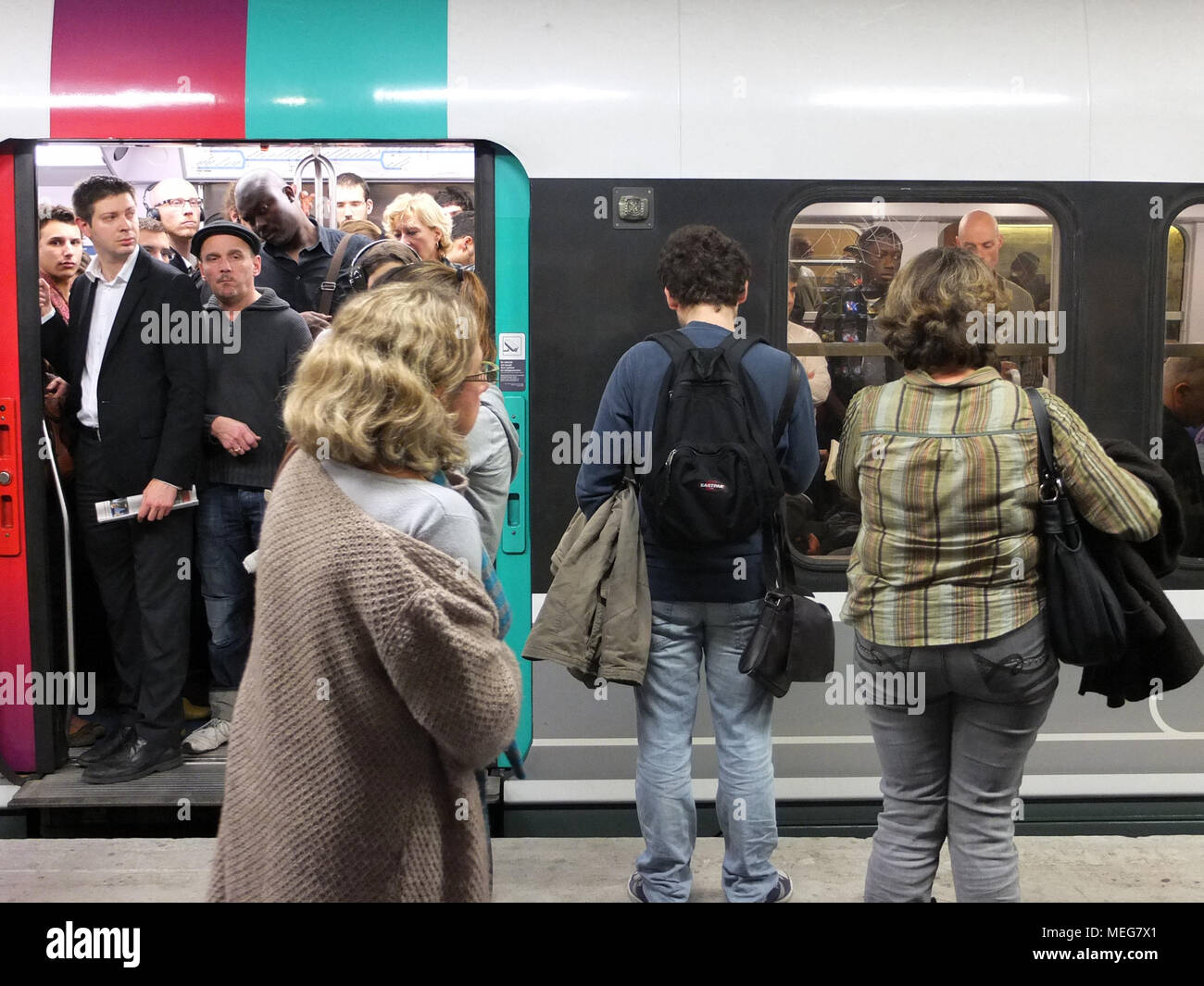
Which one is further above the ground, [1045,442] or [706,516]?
[1045,442]

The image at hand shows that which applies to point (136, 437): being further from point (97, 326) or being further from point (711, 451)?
point (711, 451)

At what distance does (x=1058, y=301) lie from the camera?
11.1 feet

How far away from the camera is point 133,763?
11.5 ft

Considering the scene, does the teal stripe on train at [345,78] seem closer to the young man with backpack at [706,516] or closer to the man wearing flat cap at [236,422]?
the man wearing flat cap at [236,422]

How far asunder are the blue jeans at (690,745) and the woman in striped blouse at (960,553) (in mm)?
506

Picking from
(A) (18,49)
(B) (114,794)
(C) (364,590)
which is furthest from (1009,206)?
(B) (114,794)

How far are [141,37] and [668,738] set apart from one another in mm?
2562

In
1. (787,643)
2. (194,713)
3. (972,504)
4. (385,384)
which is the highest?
(385,384)

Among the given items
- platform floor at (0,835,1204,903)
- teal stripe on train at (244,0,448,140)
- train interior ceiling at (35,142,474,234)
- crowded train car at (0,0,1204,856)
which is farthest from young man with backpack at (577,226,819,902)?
train interior ceiling at (35,142,474,234)

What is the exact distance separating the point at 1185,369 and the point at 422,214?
105 inches

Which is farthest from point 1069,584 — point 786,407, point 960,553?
point 786,407

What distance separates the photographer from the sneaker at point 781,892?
115 inches

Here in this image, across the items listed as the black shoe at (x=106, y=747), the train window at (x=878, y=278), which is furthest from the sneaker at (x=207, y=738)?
the train window at (x=878, y=278)

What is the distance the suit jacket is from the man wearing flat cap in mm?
107
